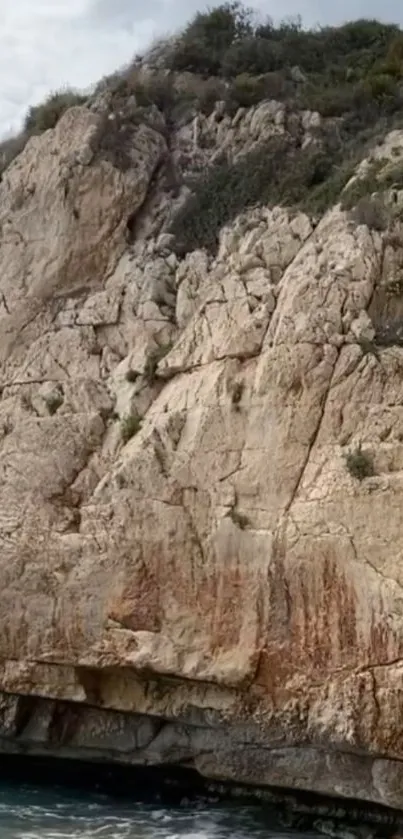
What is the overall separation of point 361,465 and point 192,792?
5673mm

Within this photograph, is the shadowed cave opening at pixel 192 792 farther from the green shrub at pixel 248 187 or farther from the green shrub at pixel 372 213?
the green shrub at pixel 248 187

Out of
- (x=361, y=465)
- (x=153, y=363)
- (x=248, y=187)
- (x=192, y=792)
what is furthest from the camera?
(x=248, y=187)

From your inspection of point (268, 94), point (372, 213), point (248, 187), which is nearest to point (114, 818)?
point (372, 213)

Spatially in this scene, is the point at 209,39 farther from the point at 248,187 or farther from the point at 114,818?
the point at 114,818

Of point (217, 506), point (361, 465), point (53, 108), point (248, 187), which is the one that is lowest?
point (217, 506)

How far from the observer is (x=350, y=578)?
10.6 metres

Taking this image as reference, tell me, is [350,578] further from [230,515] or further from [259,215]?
[259,215]

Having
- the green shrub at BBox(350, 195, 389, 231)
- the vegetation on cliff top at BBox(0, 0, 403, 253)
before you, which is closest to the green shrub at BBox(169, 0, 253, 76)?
the vegetation on cliff top at BBox(0, 0, 403, 253)

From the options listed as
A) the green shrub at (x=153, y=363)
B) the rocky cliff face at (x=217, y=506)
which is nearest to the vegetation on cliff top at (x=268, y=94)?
the rocky cliff face at (x=217, y=506)

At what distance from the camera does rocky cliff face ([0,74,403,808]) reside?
10750mm

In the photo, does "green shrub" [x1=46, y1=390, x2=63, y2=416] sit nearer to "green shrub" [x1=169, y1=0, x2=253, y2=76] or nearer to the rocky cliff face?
the rocky cliff face

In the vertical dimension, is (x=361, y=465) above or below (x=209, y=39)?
below

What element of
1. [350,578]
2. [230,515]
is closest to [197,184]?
[230,515]

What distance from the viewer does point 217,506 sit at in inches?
466
